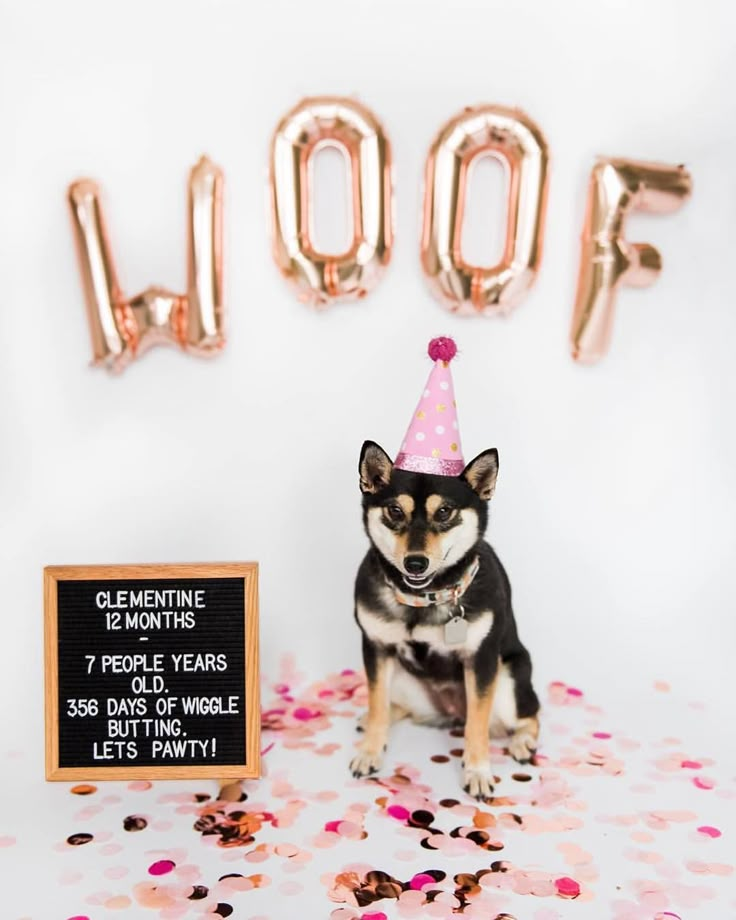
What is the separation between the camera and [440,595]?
4.83ft

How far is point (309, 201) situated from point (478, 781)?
1186 mm

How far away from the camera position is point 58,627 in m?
1.41

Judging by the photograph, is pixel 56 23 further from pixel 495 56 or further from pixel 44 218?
pixel 495 56

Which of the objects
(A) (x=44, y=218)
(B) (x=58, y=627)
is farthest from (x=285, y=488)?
(A) (x=44, y=218)

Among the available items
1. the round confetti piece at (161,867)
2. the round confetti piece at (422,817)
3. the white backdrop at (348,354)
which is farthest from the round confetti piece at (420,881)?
the white backdrop at (348,354)

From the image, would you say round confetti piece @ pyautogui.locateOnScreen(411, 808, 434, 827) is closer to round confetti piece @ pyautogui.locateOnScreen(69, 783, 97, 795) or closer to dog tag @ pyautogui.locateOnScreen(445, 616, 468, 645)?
dog tag @ pyautogui.locateOnScreen(445, 616, 468, 645)

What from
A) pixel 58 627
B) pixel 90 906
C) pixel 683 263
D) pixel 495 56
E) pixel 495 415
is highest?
pixel 495 56

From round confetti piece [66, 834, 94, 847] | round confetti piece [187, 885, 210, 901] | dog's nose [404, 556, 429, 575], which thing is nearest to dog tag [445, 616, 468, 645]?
dog's nose [404, 556, 429, 575]

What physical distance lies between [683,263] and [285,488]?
3.30 ft

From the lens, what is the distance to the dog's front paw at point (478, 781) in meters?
1.45

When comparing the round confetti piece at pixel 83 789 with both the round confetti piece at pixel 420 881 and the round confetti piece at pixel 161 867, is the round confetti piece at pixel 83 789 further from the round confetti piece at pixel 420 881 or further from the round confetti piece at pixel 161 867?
the round confetti piece at pixel 420 881

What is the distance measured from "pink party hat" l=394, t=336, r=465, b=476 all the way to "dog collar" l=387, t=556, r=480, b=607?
183 mm

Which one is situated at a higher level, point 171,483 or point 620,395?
point 620,395

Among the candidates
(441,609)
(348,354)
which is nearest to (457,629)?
(441,609)
